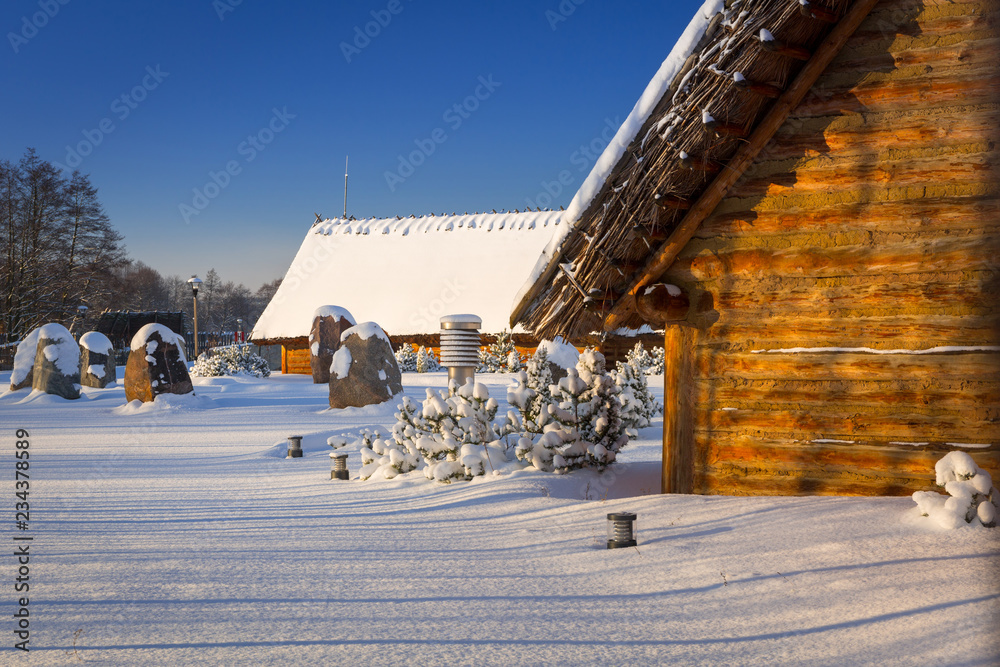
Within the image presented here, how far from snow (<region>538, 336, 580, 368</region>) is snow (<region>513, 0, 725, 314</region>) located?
5.38 meters

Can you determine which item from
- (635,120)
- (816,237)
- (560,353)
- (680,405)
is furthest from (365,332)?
(816,237)

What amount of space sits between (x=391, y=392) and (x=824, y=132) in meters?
10.1

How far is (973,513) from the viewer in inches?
155

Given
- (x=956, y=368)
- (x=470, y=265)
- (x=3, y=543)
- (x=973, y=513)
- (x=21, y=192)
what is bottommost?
(x=3, y=543)

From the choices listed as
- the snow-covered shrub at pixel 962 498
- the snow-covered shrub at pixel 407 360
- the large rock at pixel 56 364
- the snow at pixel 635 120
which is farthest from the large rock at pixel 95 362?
the snow-covered shrub at pixel 962 498

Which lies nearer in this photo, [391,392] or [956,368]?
[956,368]

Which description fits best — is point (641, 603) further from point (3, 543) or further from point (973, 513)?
point (3, 543)

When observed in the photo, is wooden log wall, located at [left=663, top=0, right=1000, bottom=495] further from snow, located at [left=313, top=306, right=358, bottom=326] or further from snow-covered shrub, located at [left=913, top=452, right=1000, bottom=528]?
snow, located at [left=313, top=306, right=358, bottom=326]

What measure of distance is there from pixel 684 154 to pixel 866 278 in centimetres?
153

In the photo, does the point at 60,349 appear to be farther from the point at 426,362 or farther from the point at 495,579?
the point at 495,579

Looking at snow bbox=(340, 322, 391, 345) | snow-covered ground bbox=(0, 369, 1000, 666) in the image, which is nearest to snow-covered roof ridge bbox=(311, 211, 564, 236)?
snow bbox=(340, 322, 391, 345)

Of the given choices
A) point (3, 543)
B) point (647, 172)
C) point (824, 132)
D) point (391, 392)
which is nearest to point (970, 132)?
point (824, 132)

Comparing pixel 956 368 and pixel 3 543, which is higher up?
pixel 956 368

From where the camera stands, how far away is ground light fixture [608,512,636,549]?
4176 mm
